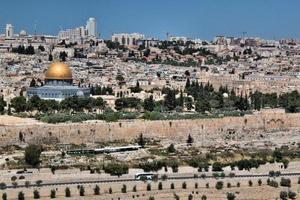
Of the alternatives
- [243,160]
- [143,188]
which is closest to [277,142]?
[243,160]

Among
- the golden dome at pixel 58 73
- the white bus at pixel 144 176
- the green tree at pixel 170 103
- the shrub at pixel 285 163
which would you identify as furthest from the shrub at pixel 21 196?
the golden dome at pixel 58 73

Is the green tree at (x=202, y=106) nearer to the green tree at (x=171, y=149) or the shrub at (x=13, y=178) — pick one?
the green tree at (x=171, y=149)

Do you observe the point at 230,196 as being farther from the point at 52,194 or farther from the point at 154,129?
the point at 154,129

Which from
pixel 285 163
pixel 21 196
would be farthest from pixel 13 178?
pixel 285 163

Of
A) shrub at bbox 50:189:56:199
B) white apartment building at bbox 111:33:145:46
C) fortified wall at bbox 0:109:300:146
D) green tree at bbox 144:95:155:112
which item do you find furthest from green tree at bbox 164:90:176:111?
white apartment building at bbox 111:33:145:46

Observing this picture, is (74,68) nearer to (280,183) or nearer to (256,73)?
(256,73)

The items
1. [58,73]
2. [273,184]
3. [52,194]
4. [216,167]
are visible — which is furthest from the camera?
[58,73]

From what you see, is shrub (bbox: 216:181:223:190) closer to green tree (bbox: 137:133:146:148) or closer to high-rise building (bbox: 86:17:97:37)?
green tree (bbox: 137:133:146:148)

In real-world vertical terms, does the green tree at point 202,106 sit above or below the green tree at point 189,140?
above
